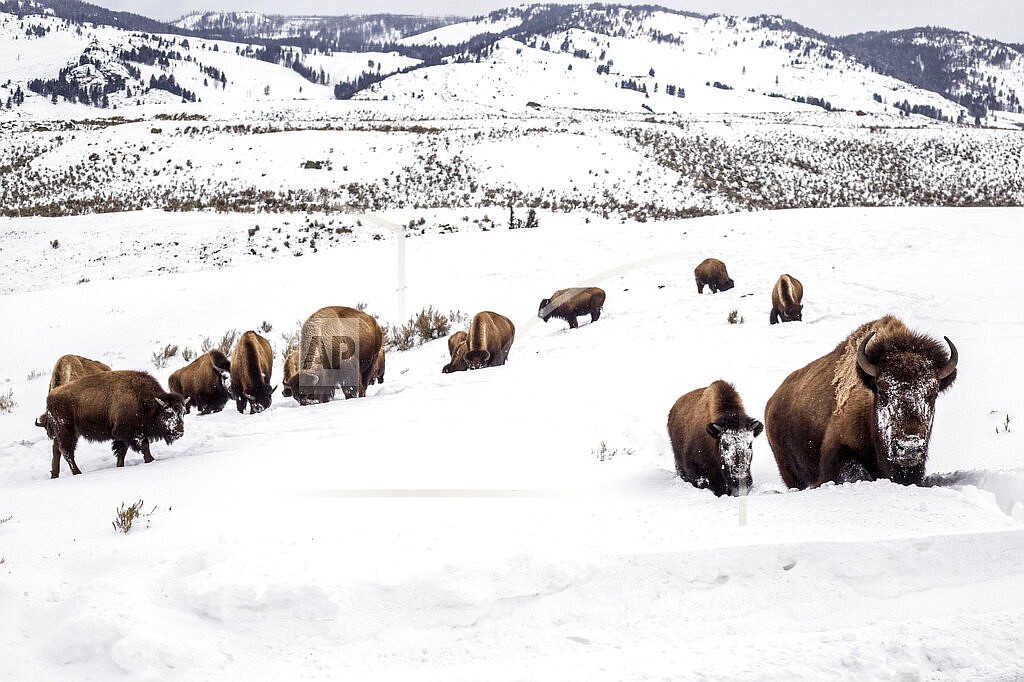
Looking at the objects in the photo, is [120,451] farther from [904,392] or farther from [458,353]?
[904,392]

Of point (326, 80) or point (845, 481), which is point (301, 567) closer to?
point (845, 481)

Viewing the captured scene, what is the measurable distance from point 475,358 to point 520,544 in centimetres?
732

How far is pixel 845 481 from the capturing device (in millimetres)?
4496

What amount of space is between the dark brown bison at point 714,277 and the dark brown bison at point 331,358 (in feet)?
30.9

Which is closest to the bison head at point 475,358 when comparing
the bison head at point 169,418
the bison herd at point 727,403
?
the bison herd at point 727,403

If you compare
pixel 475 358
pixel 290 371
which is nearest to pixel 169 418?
pixel 290 371

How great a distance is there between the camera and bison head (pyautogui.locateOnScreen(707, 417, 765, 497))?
16.5 ft

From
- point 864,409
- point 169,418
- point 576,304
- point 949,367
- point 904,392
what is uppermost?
point 949,367

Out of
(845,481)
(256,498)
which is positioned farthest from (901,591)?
(256,498)

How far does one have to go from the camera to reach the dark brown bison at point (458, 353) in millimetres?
10758

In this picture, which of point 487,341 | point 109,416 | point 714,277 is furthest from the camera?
point 714,277

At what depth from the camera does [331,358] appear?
989cm

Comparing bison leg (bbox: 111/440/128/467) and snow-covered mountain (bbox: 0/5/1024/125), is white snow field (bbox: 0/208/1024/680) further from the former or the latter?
snow-covered mountain (bbox: 0/5/1024/125)

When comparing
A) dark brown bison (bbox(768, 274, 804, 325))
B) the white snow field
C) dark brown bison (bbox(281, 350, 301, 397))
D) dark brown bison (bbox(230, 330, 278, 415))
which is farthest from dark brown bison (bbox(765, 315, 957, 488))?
dark brown bison (bbox(768, 274, 804, 325))
